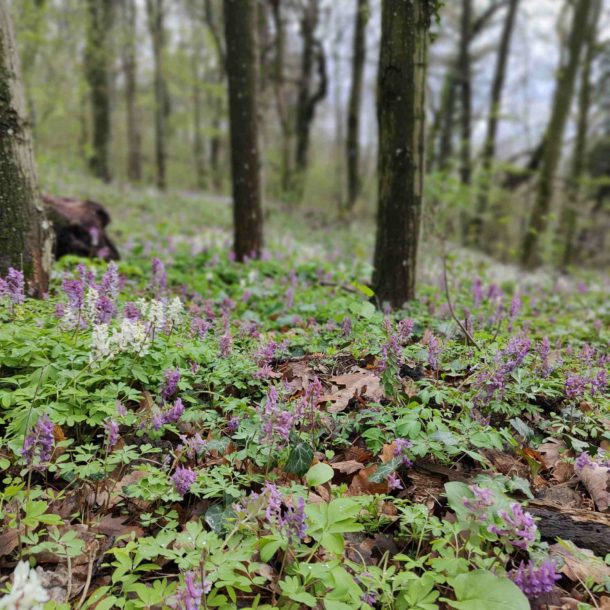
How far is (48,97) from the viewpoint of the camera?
15.8 metres

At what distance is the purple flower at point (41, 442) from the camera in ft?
6.95

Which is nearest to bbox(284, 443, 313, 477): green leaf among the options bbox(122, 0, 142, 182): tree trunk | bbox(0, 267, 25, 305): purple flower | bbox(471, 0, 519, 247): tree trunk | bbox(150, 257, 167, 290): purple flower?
bbox(0, 267, 25, 305): purple flower

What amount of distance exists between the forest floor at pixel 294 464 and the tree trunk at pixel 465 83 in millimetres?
16630

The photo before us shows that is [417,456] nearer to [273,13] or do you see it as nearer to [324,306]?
[324,306]

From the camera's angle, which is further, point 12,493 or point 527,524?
point 12,493

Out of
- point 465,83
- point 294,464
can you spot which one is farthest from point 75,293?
point 465,83

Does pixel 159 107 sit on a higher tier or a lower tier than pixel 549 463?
higher

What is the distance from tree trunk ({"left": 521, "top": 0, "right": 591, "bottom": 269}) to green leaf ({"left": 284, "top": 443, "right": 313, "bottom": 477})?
10.9 metres

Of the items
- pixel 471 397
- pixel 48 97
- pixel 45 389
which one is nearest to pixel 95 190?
pixel 48 97

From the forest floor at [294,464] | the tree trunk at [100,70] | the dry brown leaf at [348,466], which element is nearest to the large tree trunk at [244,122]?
the forest floor at [294,464]

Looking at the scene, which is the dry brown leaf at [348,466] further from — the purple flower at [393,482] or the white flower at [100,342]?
the white flower at [100,342]

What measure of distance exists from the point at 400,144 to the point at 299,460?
3.24 metres

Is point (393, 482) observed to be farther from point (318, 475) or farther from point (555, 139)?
point (555, 139)

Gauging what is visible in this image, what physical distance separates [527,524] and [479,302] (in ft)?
11.6
